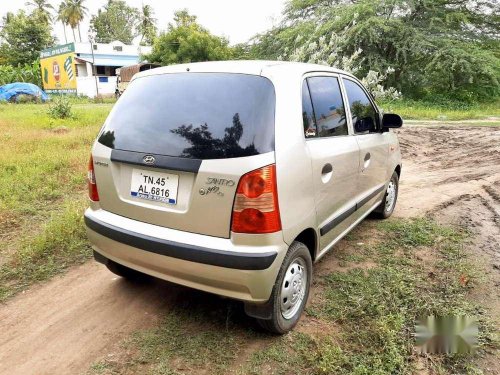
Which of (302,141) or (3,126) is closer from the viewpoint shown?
(302,141)

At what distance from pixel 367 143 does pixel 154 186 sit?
6.92 ft

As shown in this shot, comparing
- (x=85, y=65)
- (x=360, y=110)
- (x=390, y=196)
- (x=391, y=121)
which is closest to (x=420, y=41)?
(x=390, y=196)

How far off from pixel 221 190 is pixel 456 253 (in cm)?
280

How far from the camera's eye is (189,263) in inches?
89.2

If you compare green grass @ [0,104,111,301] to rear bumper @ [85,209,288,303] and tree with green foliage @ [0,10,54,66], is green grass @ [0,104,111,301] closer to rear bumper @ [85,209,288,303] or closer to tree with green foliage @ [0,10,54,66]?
rear bumper @ [85,209,288,303]

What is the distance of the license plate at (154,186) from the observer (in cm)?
232

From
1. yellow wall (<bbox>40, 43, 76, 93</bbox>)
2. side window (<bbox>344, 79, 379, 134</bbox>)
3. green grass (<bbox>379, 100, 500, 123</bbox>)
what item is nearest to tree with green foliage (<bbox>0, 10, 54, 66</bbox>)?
yellow wall (<bbox>40, 43, 76, 93</bbox>)

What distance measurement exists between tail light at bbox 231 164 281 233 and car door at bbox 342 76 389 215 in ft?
4.90

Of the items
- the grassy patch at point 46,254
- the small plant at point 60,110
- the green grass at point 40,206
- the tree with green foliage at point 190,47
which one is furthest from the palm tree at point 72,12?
the grassy patch at point 46,254

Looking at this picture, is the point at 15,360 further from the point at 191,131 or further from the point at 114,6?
the point at 114,6

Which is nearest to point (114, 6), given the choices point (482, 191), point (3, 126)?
point (3, 126)

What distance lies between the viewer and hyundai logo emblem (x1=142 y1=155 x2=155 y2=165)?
2.36 metres

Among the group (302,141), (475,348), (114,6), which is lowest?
(475,348)

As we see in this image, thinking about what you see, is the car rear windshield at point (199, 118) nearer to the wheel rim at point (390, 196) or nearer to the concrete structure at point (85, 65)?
the wheel rim at point (390, 196)
